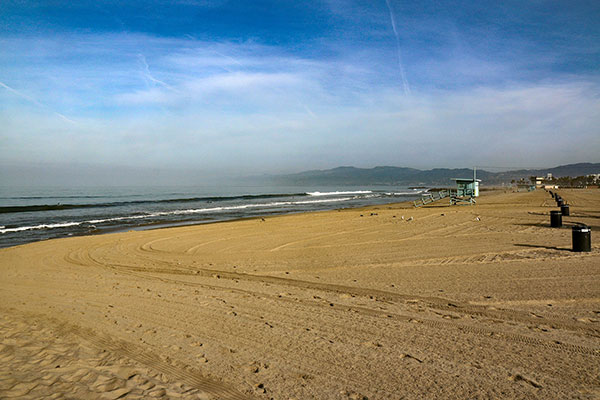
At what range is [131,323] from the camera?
5480 millimetres

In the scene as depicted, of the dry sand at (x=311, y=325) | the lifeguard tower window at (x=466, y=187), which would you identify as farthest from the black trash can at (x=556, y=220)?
the lifeguard tower window at (x=466, y=187)

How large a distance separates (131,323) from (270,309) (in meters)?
2.03

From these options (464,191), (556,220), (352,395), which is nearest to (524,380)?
(352,395)

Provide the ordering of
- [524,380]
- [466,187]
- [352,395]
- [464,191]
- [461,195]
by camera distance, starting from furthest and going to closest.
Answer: [466,187]
[461,195]
[464,191]
[524,380]
[352,395]

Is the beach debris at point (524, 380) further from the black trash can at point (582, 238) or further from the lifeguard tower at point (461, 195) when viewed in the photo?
the lifeguard tower at point (461, 195)

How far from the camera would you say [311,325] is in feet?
17.0

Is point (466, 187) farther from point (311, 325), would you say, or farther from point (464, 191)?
point (311, 325)

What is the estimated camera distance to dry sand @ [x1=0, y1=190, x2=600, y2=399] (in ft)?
12.0

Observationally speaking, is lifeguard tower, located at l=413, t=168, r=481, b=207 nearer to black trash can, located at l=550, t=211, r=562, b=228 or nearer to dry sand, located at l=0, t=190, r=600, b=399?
black trash can, located at l=550, t=211, r=562, b=228

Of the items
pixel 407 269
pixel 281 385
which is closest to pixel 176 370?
pixel 281 385

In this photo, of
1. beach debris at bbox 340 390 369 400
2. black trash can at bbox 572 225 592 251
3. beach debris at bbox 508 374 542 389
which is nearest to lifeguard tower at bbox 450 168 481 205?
black trash can at bbox 572 225 592 251

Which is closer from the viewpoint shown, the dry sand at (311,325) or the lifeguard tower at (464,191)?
the dry sand at (311,325)

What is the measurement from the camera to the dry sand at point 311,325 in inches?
144

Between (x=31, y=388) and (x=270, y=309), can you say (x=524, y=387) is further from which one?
(x=31, y=388)
